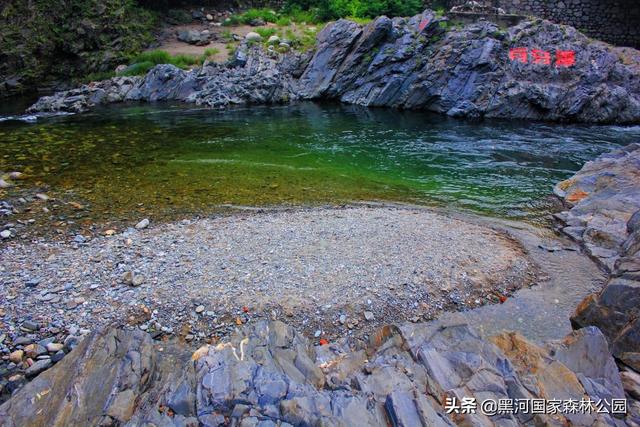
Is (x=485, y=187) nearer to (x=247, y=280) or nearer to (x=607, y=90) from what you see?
(x=247, y=280)

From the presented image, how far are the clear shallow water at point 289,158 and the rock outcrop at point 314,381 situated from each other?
6129 mm

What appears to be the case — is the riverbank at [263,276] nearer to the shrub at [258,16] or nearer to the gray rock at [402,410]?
the gray rock at [402,410]

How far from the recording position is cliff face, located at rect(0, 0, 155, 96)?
27562 mm

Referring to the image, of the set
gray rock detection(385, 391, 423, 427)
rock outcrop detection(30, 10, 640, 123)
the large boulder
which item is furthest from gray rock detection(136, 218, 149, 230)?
rock outcrop detection(30, 10, 640, 123)

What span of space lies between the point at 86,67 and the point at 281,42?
13806 millimetres

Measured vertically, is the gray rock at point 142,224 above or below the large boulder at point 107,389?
below

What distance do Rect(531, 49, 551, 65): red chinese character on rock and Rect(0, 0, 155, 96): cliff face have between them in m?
26.7

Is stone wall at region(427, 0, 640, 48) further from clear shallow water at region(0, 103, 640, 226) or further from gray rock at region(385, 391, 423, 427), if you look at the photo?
gray rock at region(385, 391, 423, 427)

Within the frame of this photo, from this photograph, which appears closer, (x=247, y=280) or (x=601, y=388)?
(x=601, y=388)

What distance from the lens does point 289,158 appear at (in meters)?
15.7

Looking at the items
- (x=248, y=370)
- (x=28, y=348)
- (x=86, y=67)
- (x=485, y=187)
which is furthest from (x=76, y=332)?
(x=86, y=67)

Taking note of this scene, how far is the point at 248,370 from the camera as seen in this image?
4609 mm

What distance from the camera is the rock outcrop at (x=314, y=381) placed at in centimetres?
416

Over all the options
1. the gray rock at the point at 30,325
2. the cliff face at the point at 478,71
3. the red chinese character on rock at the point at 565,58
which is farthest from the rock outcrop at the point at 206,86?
the gray rock at the point at 30,325
